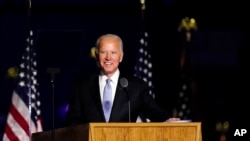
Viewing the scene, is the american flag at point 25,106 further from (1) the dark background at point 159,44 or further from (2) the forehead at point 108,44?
(2) the forehead at point 108,44

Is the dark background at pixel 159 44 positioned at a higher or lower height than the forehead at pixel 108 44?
higher

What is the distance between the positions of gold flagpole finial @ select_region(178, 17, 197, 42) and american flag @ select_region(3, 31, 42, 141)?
2721mm

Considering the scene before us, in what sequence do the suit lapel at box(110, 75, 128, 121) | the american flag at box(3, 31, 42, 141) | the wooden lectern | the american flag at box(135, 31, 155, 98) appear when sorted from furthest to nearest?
1. the american flag at box(135, 31, 155, 98)
2. the american flag at box(3, 31, 42, 141)
3. the suit lapel at box(110, 75, 128, 121)
4. the wooden lectern

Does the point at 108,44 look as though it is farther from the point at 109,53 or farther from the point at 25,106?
the point at 25,106

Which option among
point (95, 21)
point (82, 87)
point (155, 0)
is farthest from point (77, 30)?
point (82, 87)

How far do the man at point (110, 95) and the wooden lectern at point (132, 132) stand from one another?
62 cm

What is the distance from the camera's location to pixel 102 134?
15.9 ft

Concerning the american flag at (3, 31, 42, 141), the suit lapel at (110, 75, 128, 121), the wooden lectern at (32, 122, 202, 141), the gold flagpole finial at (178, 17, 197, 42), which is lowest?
the wooden lectern at (32, 122, 202, 141)

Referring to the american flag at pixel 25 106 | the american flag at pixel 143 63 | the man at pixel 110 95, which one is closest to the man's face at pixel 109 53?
the man at pixel 110 95

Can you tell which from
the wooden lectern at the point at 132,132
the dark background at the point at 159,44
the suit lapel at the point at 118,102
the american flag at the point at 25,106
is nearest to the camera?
the wooden lectern at the point at 132,132

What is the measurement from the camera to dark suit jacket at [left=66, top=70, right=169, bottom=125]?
5.73m

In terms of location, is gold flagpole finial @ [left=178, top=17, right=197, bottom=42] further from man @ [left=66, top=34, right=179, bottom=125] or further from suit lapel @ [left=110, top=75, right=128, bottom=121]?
suit lapel @ [left=110, top=75, right=128, bottom=121]

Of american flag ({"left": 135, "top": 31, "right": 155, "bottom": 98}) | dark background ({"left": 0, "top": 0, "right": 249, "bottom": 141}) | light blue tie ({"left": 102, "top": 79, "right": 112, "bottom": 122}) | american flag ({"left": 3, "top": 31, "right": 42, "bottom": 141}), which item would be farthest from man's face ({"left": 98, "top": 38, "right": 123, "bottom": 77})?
dark background ({"left": 0, "top": 0, "right": 249, "bottom": 141})

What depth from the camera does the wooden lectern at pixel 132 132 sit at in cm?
483
